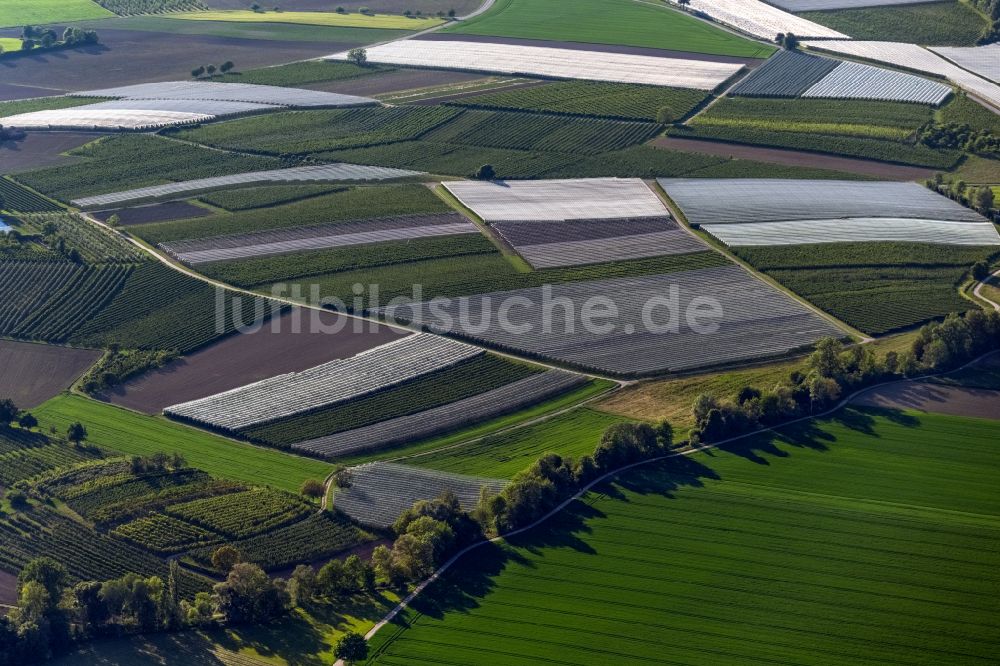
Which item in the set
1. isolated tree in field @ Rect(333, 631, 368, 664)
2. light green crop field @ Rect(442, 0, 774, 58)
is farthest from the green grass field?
isolated tree in field @ Rect(333, 631, 368, 664)

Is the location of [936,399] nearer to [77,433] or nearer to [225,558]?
[225,558]

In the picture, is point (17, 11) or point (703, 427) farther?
point (17, 11)

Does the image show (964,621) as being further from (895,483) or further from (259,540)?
(259,540)

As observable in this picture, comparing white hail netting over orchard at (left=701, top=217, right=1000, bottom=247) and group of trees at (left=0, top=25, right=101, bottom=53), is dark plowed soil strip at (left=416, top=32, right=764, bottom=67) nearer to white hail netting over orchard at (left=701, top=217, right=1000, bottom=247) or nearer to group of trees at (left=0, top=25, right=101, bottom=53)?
group of trees at (left=0, top=25, right=101, bottom=53)

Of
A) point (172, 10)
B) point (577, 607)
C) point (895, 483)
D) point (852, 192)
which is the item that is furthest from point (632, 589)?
point (172, 10)

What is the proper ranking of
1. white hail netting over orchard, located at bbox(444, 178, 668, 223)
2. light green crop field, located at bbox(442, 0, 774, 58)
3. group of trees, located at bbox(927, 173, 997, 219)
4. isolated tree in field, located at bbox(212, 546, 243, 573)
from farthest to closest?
light green crop field, located at bbox(442, 0, 774, 58) < group of trees, located at bbox(927, 173, 997, 219) < white hail netting over orchard, located at bbox(444, 178, 668, 223) < isolated tree in field, located at bbox(212, 546, 243, 573)

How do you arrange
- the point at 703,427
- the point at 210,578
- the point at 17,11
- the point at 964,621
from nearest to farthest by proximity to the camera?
1. the point at 964,621
2. the point at 210,578
3. the point at 703,427
4. the point at 17,11
